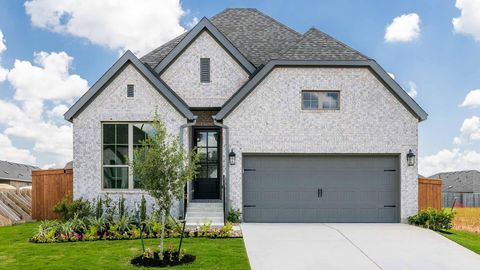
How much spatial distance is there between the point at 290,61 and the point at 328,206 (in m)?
5.13

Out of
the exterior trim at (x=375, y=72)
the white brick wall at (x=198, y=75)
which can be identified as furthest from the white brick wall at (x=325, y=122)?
the white brick wall at (x=198, y=75)

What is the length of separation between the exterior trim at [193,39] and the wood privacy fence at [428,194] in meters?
7.39

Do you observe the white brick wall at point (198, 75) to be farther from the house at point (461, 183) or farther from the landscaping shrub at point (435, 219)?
the house at point (461, 183)

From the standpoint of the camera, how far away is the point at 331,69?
1454 cm

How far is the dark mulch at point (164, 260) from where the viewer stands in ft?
29.3

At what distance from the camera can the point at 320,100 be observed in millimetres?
14555

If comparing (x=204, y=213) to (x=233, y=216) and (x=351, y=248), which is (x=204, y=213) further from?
(x=351, y=248)

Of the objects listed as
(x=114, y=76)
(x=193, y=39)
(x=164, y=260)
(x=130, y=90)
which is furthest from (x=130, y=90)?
(x=164, y=260)

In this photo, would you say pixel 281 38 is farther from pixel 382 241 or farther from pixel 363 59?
pixel 382 241

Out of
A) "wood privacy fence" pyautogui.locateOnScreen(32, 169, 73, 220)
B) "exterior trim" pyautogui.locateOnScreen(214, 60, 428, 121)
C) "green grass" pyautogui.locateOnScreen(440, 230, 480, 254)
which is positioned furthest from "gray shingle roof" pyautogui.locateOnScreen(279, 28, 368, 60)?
"wood privacy fence" pyautogui.locateOnScreen(32, 169, 73, 220)

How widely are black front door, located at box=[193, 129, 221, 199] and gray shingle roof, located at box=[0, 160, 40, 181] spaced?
29454 mm

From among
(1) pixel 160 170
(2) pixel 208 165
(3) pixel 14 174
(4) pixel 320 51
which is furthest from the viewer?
(3) pixel 14 174

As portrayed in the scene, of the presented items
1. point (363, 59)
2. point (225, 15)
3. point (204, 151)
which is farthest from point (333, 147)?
point (225, 15)

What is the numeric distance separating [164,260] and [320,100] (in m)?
8.02
